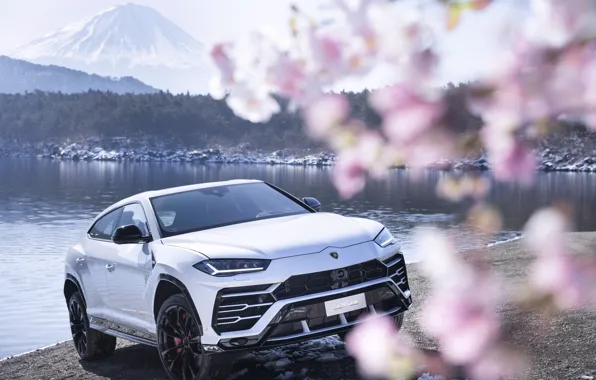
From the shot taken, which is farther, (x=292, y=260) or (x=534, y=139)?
(x=292, y=260)

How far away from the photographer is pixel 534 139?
5.60ft

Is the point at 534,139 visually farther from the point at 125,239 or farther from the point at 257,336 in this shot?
the point at 125,239

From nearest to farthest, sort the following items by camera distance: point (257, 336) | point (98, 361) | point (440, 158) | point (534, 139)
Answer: point (534, 139) < point (440, 158) < point (257, 336) < point (98, 361)

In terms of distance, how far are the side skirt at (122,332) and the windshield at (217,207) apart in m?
0.93

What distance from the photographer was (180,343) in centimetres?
749

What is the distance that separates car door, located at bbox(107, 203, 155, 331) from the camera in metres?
8.04

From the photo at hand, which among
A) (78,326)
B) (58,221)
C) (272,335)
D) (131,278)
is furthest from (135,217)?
(58,221)

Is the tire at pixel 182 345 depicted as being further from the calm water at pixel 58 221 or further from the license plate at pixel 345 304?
the calm water at pixel 58 221

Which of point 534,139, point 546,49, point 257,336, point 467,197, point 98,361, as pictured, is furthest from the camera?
point 98,361

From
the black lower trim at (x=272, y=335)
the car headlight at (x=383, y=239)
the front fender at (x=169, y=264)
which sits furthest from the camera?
the car headlight at (x=383, y=239)

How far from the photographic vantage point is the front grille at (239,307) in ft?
23.0

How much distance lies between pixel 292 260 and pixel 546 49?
5.60 metres

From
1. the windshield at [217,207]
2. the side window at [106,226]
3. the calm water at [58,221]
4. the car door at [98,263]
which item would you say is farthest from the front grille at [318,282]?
the side window at [106,226]

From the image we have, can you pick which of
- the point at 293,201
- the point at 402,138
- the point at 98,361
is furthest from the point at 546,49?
the point at 98,361
